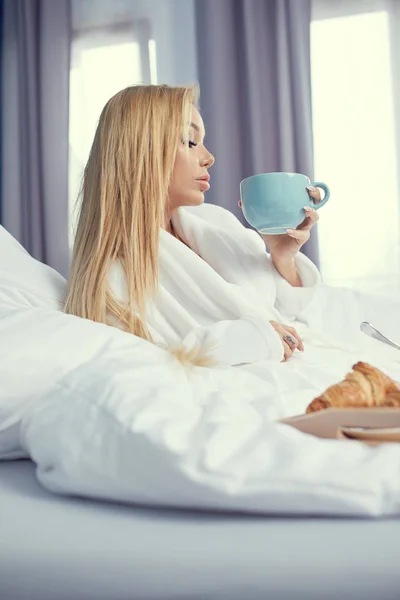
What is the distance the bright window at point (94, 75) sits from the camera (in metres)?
2.97

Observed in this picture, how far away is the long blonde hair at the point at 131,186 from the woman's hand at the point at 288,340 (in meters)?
0.25

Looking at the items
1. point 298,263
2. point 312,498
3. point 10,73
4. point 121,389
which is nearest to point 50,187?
point 10,73

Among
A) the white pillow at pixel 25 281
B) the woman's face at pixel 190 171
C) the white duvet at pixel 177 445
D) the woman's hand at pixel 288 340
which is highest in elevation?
the woman's face at pixel 190 171

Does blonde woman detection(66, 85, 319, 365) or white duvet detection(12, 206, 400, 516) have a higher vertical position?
blonde woman detection(66, 85, 319, 365)

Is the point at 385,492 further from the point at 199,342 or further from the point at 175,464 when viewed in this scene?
the point at 199,342

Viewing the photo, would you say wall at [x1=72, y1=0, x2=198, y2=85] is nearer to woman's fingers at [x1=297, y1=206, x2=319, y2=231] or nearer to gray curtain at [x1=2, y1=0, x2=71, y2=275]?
gray curtain at [x1=2, y1=0, x2=71, y2=275]

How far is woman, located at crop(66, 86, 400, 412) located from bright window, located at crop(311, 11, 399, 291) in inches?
53.7

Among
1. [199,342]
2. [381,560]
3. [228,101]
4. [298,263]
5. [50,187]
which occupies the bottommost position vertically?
[381,560]

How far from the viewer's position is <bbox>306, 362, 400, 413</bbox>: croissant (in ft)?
1.88

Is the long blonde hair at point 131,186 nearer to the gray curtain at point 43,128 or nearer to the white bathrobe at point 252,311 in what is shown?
the white bathrobe at point 252,311

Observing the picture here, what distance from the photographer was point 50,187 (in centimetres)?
299

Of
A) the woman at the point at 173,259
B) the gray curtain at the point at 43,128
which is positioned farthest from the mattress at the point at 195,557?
the gray curtain at the point at 43,128

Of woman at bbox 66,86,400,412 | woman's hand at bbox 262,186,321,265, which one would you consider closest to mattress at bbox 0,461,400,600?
woman at bbox 66,86,400,412

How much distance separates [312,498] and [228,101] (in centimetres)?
256
